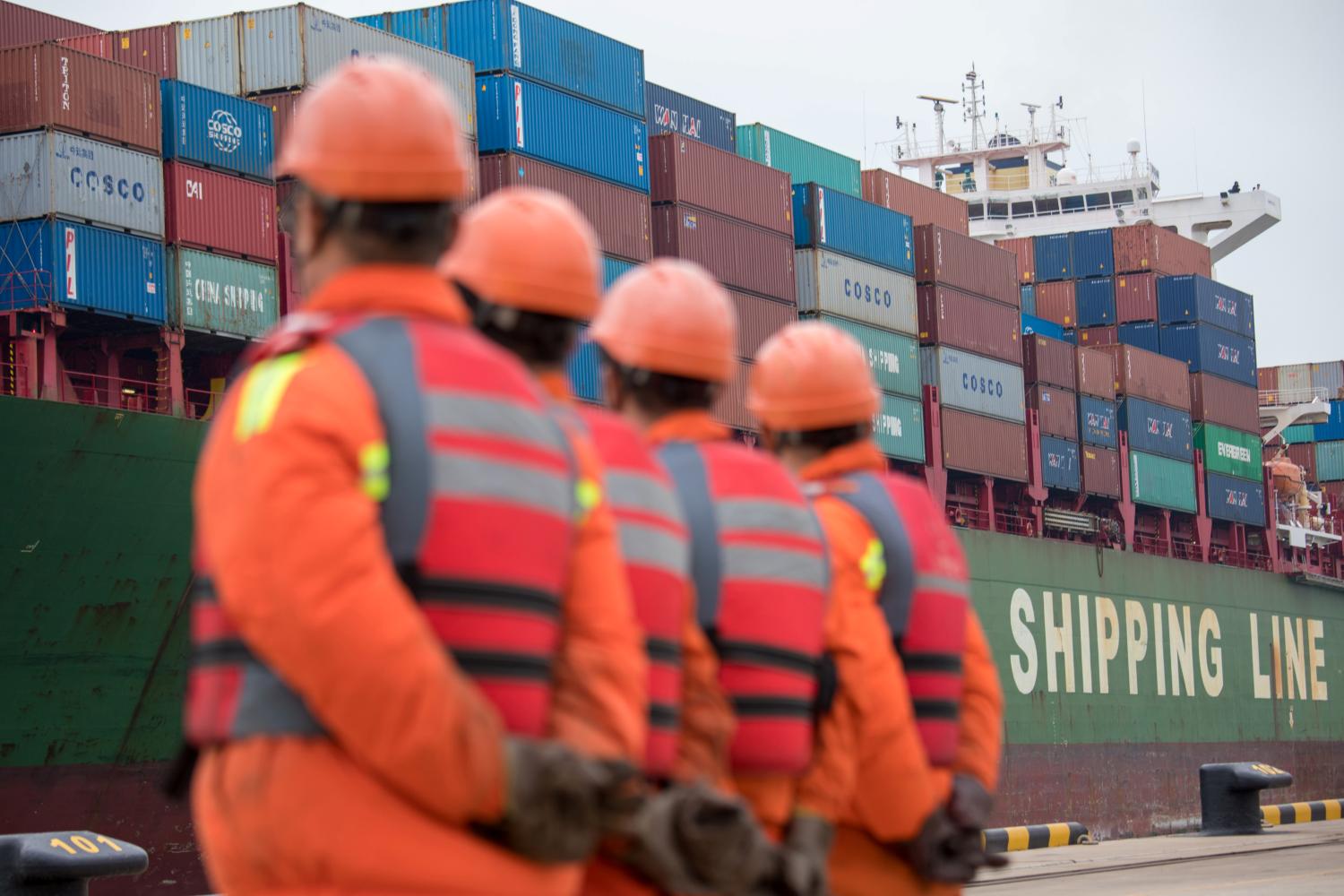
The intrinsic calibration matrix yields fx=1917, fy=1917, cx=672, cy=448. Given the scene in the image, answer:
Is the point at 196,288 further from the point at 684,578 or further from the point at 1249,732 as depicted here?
the point at 1249,732

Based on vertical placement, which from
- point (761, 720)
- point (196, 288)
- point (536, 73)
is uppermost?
point (536, 73)

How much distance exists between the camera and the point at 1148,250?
45.5 metres

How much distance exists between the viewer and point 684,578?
12.1 ft

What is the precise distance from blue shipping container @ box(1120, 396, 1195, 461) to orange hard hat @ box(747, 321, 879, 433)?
3751 cm

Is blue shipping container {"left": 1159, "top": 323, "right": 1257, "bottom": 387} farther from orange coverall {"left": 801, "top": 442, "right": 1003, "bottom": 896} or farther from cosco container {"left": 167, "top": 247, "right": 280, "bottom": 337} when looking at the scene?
orange coverall {"left": 801, "top": 442, "right": 1003, "bottom": 896}

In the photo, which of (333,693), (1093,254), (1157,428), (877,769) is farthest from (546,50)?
(333,693)

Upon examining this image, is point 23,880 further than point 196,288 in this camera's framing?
No

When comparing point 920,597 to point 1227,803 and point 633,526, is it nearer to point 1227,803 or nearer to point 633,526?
point 633,526

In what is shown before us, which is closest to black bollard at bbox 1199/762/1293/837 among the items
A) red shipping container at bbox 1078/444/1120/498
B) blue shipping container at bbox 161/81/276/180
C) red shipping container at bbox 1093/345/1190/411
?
blue shipping container at bbox 161/81/276/180

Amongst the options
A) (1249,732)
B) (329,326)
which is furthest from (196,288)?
(1249,732)

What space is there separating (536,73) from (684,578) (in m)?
22.9

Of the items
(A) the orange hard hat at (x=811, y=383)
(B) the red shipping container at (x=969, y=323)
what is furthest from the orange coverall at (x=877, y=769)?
(B) the red shipping container at (x=969, y=323)

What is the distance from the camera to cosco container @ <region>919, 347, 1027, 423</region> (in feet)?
116

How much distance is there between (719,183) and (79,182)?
1259 cm
